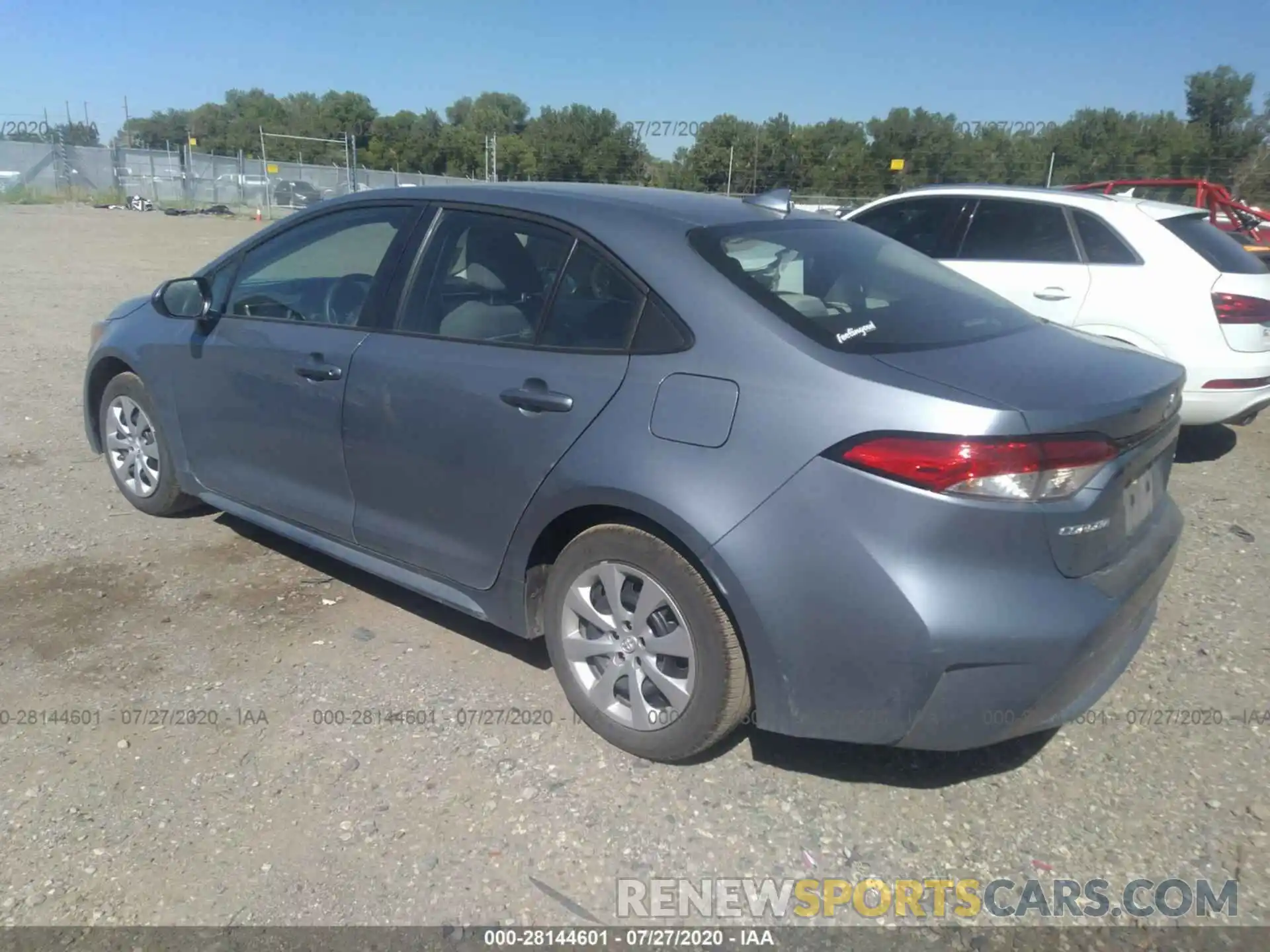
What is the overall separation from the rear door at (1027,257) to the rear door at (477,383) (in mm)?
4004

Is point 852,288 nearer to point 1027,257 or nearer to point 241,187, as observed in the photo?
point 1027,257

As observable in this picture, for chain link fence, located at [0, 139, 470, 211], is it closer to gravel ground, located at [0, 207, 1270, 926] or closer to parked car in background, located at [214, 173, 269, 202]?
parked car in background, located at [214, 173, 269, 202]

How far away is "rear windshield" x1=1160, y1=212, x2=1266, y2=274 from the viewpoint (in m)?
6.08

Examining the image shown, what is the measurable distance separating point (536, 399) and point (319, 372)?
1.09 m

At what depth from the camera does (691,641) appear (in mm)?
2773

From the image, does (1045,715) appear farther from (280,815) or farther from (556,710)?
(280,815)

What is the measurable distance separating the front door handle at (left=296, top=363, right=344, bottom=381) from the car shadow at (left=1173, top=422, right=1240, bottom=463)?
5.45m

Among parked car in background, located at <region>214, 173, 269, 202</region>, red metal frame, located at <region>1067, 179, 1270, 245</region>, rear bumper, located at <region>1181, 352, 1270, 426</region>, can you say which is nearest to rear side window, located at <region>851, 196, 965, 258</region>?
rear bumper, located at <region>1181, 352, 1270, 426</region>

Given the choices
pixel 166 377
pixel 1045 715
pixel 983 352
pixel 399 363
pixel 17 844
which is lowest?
pixel 17 844

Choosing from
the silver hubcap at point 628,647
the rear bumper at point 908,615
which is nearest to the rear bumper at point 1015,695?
the rear bumper at point 908,615

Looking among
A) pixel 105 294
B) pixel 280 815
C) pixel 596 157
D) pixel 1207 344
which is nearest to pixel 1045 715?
pixel 280 815

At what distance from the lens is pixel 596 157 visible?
115 ft

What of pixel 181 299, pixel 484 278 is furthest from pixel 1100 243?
pixel 181 299

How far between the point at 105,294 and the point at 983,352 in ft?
41.6
